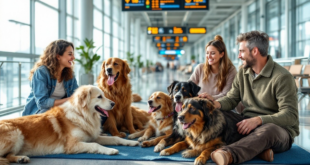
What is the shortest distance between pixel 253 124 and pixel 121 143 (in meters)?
1.61

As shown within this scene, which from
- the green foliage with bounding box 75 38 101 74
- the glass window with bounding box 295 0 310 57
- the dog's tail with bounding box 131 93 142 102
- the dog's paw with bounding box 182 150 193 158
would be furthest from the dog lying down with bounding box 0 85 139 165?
the glass window with bounding box 295 0 310 57

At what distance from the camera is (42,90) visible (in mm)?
3359

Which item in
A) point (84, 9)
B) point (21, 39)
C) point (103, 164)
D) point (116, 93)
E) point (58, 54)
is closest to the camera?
point (103, 164)

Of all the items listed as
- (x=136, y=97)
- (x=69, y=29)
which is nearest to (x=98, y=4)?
(x=69, y=29)

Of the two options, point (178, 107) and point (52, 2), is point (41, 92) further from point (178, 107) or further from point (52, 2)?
point (52, 2)

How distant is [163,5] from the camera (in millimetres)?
8141

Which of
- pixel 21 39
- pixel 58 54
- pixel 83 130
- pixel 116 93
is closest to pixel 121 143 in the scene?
pixel 83 130

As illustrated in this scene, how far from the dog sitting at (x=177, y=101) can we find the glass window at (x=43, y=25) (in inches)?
195

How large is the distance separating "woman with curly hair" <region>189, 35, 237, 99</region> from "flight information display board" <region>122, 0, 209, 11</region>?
4459mm

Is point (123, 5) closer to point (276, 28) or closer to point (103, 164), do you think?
point (103, 164)

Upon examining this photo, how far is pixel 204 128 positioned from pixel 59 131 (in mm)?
1562

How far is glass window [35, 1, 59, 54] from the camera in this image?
7418 mm

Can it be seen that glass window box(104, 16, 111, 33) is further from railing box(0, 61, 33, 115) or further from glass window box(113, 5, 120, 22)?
railing box(0, 61, 33, 115)

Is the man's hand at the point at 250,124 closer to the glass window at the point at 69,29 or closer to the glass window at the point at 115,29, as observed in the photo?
the glass window at the point at 69,29
